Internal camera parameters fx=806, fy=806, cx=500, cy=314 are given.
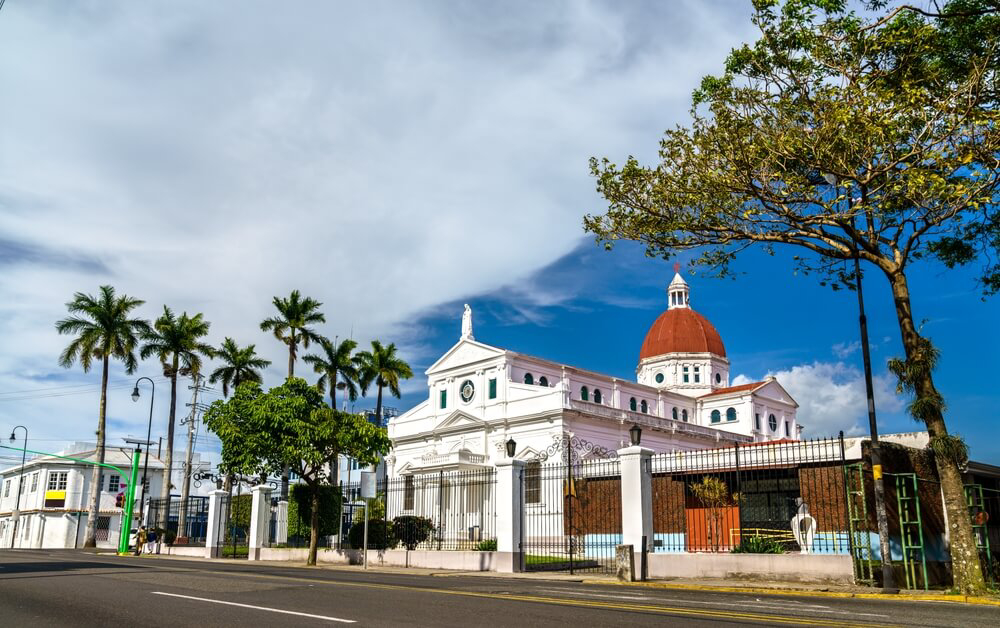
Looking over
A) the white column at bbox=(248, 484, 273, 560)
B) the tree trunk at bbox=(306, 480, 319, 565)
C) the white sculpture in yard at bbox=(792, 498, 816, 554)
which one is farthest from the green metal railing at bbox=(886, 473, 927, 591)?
the white column at bbox=(248, 484, 273, 560)

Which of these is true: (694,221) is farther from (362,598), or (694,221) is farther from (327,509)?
(327,509)

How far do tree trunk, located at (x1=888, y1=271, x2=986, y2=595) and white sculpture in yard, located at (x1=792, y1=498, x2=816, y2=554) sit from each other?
4.06m

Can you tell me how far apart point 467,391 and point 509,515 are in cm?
3927

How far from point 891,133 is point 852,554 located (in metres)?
8.66

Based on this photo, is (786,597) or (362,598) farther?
(786,597)

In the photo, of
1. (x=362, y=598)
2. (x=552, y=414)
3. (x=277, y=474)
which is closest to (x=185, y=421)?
(x=552, y=414)

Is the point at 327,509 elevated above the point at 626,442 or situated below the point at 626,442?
below

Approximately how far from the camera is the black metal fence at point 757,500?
2012cm

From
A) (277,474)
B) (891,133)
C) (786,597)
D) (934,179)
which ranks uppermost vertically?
(891,133)

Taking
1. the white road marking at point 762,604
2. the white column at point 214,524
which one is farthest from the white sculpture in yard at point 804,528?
the white column at point 214,524

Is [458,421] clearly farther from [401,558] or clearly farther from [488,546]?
[401,558]

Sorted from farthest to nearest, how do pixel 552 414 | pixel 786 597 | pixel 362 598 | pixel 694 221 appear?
pixel 552 414, pixel 694 221, pixel 786 597, pixel 362 598

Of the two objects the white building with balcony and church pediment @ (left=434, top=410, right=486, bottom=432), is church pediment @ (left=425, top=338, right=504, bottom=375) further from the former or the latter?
the white building with balcony

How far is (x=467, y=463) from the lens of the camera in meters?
53.7
